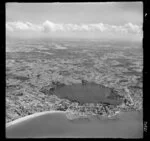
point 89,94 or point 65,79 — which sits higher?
point 65,79

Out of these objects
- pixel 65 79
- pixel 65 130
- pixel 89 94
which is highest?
pixel 65 79

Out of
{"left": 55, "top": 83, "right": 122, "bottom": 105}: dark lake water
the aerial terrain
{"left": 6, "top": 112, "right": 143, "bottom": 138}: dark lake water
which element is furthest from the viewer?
{"left": 55, "top": 83, "right": 122, "bottom": 105}: dark lake water

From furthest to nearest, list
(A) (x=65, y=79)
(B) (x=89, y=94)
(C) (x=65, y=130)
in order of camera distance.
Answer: (A) (x=65, y=79) → (B) (x=89, y=94) → (C) (x=65, y=130)

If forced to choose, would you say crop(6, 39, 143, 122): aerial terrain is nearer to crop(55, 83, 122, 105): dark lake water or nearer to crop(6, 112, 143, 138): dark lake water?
crop(55, 83, 122, 105): dark lake water

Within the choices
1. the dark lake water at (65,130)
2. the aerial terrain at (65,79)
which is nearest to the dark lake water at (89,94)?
the aerial terrain at (65,79)

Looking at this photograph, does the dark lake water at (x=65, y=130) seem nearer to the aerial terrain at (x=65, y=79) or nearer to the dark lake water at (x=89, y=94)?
the aerial terrain at (x=65, y=79)

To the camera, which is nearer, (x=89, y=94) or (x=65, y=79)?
(x=89, y=94)

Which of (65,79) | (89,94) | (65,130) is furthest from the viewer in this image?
(65,79)

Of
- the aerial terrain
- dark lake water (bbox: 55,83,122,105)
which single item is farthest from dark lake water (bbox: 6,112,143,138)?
dark lake water (bbox: 55,83,122,105)

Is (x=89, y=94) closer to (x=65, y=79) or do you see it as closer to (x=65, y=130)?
(x=65, y=79)

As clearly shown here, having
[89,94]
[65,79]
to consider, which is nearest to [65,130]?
[89,94]
